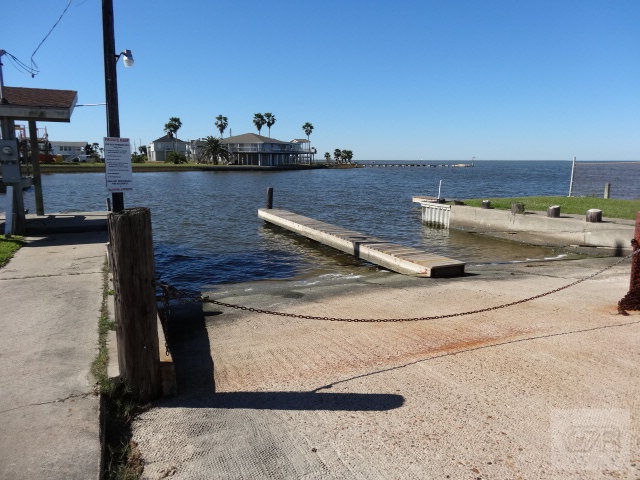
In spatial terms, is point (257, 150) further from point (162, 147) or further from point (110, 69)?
point (110, 69)

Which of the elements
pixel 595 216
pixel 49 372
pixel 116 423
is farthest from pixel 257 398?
pixel 595 216

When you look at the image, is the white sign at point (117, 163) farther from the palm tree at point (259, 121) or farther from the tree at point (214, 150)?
the palm tree at point (259, 121)

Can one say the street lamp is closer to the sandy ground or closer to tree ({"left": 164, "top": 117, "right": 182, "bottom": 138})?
the sandy ground

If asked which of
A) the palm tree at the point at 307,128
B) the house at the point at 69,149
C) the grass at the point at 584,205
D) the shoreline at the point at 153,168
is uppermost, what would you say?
the palm tree at the point at 307,128

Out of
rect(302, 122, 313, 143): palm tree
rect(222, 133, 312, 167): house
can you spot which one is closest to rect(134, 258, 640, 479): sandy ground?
rect(222, 133, 312, 167): house

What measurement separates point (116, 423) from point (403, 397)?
266cm

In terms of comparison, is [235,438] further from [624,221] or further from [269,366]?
[624,221]

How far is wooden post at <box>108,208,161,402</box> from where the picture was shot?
14.1 ft

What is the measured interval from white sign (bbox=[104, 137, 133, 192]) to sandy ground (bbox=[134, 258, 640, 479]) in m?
2.95

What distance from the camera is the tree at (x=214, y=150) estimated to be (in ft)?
412

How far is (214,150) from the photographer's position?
414 feet

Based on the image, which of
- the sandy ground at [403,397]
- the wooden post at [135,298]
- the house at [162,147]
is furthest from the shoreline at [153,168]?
the wooden post at [135,298]

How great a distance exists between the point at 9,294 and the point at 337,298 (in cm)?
551

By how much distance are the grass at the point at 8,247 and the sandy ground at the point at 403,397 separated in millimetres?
5158
